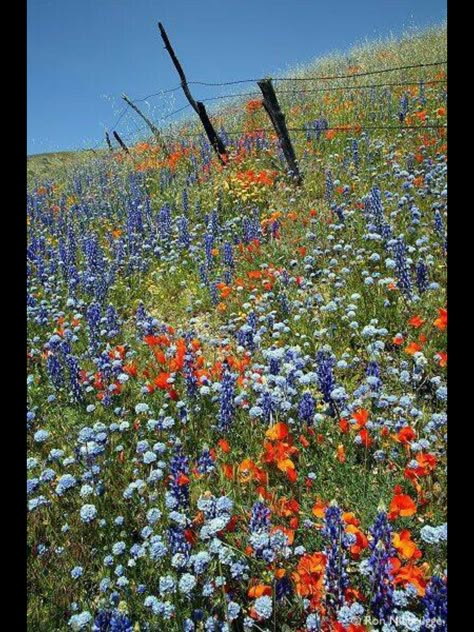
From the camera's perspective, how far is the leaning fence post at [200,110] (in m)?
11.7

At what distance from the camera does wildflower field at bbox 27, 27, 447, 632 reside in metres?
2.30

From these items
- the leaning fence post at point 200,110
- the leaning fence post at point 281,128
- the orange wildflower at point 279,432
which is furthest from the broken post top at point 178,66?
the orange wildflower at point 279,432

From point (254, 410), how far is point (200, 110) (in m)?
10.2

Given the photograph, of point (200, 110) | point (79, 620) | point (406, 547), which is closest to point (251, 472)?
point (406, 547)

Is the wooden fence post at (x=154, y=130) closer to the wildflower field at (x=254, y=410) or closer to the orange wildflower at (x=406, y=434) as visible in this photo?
the wildflower field at (x=254, y=410)

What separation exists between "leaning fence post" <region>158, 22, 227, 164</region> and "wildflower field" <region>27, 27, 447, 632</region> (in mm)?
2085

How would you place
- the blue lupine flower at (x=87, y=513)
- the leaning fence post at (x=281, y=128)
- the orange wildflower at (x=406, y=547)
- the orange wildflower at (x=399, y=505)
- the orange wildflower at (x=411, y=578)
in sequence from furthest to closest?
1. the leaning fence post at (x=281, y=128)
2. the blue lupine flower at (x=87, y=513)
3. the orange wildflower at (x=399, y=505)
4. the orange wildflower at (x=406, y=547)
5. the orange wildflower at (x=411, y=578)

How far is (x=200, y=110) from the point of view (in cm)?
1186

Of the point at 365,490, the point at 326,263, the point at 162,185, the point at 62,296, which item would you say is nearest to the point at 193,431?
the point at 365,490

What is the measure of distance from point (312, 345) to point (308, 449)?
156cm

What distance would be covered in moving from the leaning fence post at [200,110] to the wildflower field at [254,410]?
2085mm

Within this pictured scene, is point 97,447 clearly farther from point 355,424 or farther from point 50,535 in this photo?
point 355,424

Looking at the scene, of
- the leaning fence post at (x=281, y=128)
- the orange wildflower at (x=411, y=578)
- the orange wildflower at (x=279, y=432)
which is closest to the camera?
the orange wildflower at (x=411, y=578)

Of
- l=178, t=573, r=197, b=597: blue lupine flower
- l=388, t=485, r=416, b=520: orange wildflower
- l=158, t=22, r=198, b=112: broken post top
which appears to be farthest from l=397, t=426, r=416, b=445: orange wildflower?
l=158, t=22, r=198, b=112: broken post top
